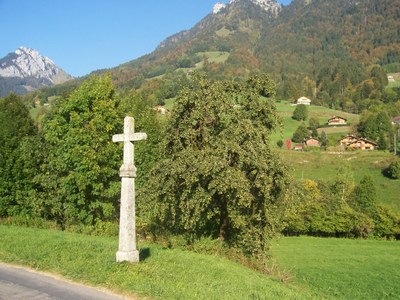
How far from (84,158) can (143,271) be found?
16.1 m

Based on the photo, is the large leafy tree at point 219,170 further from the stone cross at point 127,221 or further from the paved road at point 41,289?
the paved road at point 41,289

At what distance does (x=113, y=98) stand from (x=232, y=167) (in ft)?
47.0

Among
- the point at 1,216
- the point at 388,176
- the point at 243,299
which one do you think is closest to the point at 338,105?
the point at 388,176

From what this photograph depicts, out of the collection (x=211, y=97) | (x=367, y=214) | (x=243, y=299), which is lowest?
(x=367, y=214)

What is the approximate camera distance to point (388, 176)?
88.4m

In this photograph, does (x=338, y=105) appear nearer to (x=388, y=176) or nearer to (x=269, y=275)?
(x=388, y=176)

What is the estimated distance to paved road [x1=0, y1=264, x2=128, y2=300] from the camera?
29.7 feet

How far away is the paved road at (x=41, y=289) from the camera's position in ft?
29.7

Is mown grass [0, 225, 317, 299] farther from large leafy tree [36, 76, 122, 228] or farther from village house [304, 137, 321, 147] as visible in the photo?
village house [304, 137, 321, 147]

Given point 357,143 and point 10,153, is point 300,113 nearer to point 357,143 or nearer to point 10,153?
point 357,143

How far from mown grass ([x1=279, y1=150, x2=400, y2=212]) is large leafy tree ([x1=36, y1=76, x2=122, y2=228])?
2324 inches

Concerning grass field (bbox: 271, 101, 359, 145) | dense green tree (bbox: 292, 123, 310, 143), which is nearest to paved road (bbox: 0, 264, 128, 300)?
grass field (bbox: 271, 101, 359, 145)

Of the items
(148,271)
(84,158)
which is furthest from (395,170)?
(148,271)

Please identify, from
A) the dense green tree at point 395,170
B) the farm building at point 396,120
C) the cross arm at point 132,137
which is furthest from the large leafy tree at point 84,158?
the farm building at point 396,120
